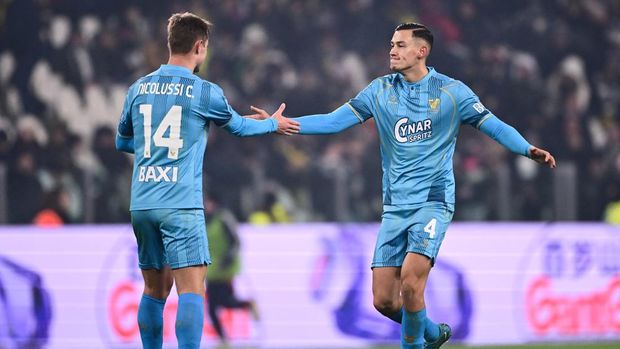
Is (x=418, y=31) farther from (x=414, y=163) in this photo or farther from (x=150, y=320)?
(x=150, y=320)

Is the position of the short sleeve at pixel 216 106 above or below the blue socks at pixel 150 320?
above

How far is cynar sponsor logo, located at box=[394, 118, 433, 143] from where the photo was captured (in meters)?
7.17

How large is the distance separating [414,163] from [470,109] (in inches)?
19.1

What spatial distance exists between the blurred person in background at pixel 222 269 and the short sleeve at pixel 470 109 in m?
4.08

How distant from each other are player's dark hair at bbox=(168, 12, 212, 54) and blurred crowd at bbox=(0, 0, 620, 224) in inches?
248

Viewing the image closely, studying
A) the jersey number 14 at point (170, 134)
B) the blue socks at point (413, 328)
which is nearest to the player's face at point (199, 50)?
the jersey number 14 at point (170, 134)

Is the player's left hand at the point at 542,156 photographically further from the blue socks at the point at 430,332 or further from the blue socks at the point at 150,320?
the blue socks at the point at 150,320

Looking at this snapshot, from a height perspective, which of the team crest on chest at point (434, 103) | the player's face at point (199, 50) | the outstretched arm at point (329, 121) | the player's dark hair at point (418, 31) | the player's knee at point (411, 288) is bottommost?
the player's knee at point (411, 288)

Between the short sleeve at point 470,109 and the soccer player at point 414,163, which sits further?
the short sleeve at point 470,109

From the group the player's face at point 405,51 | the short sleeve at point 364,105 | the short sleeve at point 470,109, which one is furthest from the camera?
the short sleeve at point 364,105

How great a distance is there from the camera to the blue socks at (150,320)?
6441 mm

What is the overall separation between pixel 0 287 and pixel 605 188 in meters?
7.30

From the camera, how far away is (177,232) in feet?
20.4

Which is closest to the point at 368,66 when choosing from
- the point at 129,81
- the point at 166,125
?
the point at 129,81
